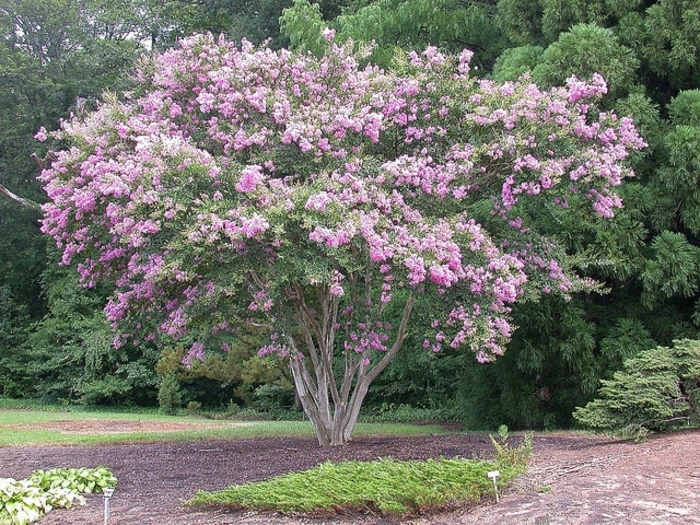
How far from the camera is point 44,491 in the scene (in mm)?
5105

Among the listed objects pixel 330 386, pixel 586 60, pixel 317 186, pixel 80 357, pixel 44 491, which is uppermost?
pixel 586 60

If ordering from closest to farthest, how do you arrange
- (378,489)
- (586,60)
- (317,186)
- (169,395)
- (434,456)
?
(378,489) → (317,186) → (434,456) → (586,60) → (169,395)

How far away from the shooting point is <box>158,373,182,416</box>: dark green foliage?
19656 mm

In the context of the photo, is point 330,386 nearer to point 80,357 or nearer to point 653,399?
point 653,399

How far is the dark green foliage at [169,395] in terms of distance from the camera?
19656 millimetres

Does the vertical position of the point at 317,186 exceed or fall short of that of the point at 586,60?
it falls short

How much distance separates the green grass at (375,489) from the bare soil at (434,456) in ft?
0.20

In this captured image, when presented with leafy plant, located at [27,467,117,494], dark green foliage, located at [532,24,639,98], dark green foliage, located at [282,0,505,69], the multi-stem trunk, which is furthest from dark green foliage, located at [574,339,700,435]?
dark green foliage, located at [282,0,505,69]

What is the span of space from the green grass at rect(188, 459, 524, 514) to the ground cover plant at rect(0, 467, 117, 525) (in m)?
1.09

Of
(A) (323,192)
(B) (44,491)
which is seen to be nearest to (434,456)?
(A) (323,192)

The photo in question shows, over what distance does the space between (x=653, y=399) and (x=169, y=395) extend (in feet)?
51.4

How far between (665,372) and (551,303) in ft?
12.4

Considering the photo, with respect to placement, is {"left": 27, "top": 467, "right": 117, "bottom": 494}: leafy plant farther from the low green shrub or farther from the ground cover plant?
the low green shrub

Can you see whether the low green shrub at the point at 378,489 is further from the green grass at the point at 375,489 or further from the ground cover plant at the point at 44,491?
the ground cover plant at the point at 44,491
